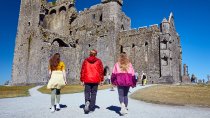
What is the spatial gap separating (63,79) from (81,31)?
35235 millimetres

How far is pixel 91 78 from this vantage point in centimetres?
855

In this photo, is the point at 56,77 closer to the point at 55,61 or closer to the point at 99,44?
the point at 55,61

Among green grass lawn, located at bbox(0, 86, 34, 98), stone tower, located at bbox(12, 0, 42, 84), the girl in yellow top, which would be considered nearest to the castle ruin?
stone tower, located at bbox(12, 0, 42, 84)

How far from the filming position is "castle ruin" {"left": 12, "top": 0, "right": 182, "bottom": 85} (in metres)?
35.5

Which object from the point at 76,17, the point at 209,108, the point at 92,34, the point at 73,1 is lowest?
the point at 209,108

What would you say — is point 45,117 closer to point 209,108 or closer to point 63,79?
point 63,79

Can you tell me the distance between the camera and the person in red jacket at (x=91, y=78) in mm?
8539

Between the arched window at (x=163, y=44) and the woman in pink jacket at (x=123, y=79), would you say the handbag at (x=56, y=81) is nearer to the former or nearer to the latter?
the woman in pink jacket at (x=123, y=79)

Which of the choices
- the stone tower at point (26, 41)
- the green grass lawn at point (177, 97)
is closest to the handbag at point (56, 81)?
the green grass lawn at point (177, 97)

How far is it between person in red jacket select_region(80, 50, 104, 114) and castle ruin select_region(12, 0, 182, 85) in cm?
2594

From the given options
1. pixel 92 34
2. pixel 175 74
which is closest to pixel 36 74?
pixel 92 34

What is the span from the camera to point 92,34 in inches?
1650

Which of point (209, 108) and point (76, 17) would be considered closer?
point (209, 108)

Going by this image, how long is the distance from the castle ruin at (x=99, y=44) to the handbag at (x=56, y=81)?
85.5ft
